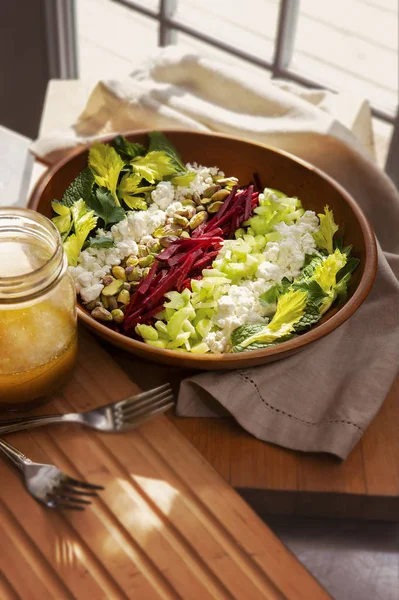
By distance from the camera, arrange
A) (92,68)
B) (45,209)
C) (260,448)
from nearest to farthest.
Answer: (260,448), (45,209), (92,68)

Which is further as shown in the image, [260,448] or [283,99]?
[283,99]

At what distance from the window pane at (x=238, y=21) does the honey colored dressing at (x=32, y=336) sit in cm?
102

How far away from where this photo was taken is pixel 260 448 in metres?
0.85

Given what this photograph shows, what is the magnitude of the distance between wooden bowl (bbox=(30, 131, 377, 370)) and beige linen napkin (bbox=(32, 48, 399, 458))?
2.0 inches

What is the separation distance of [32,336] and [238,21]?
1323 millimetres

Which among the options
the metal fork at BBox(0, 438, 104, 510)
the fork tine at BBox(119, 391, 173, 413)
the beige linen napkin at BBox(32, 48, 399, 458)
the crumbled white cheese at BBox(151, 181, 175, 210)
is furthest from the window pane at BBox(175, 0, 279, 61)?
the metal fork at BBox(0, 438, 104, 510)

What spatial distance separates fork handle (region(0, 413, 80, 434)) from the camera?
79cm

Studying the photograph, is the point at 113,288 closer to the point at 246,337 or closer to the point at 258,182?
the point at 246,337

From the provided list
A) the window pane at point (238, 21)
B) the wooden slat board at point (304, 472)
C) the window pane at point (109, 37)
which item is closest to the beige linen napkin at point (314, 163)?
the wooden slat board at point (304, 472)

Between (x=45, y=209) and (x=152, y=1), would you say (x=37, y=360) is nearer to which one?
(x=45, y=209)

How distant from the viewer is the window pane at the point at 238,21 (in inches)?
65.5

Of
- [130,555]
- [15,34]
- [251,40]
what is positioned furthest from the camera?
[15,34]

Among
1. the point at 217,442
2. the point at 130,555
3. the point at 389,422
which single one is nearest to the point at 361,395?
the point at 389,422

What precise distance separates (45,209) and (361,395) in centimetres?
49
